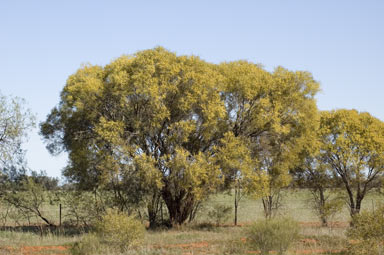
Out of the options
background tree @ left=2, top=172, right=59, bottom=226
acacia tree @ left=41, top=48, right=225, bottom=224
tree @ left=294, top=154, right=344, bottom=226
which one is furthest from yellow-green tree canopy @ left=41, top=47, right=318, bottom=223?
tree @ left=294, top=154, right=344, bottom=226

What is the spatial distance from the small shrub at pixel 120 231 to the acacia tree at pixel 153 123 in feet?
22.9

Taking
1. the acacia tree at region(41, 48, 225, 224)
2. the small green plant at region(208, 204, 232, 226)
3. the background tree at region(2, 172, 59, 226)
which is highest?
the acacia tree at region(41, 48, 225, 224)

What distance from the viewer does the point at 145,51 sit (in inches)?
1080

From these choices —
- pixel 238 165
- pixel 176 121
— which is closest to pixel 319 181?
pixel 238 165

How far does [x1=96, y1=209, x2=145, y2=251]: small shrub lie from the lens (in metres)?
17.7

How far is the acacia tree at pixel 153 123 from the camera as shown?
25.8 meters

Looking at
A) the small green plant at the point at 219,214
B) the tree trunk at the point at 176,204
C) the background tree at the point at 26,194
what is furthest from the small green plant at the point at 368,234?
the background tree at the point at 26,194

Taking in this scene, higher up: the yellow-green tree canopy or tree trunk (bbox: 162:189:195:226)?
the yellow-green tree canopy

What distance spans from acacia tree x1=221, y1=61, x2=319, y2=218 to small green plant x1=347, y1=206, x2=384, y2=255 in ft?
32.3

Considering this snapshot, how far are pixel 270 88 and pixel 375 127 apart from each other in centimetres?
929

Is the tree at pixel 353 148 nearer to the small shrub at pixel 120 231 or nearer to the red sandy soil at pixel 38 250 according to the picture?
the small shrub at pixel 120 231

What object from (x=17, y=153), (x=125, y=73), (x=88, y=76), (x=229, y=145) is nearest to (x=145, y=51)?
(x=125, y=73)

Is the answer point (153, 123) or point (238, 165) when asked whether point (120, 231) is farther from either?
point (238, 165)

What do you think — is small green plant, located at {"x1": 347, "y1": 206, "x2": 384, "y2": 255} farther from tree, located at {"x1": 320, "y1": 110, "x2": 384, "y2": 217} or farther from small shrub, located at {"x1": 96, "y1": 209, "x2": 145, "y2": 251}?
tree, located at {"x1": 320, "y1": 110, "x2": 384, "y2": 217}
